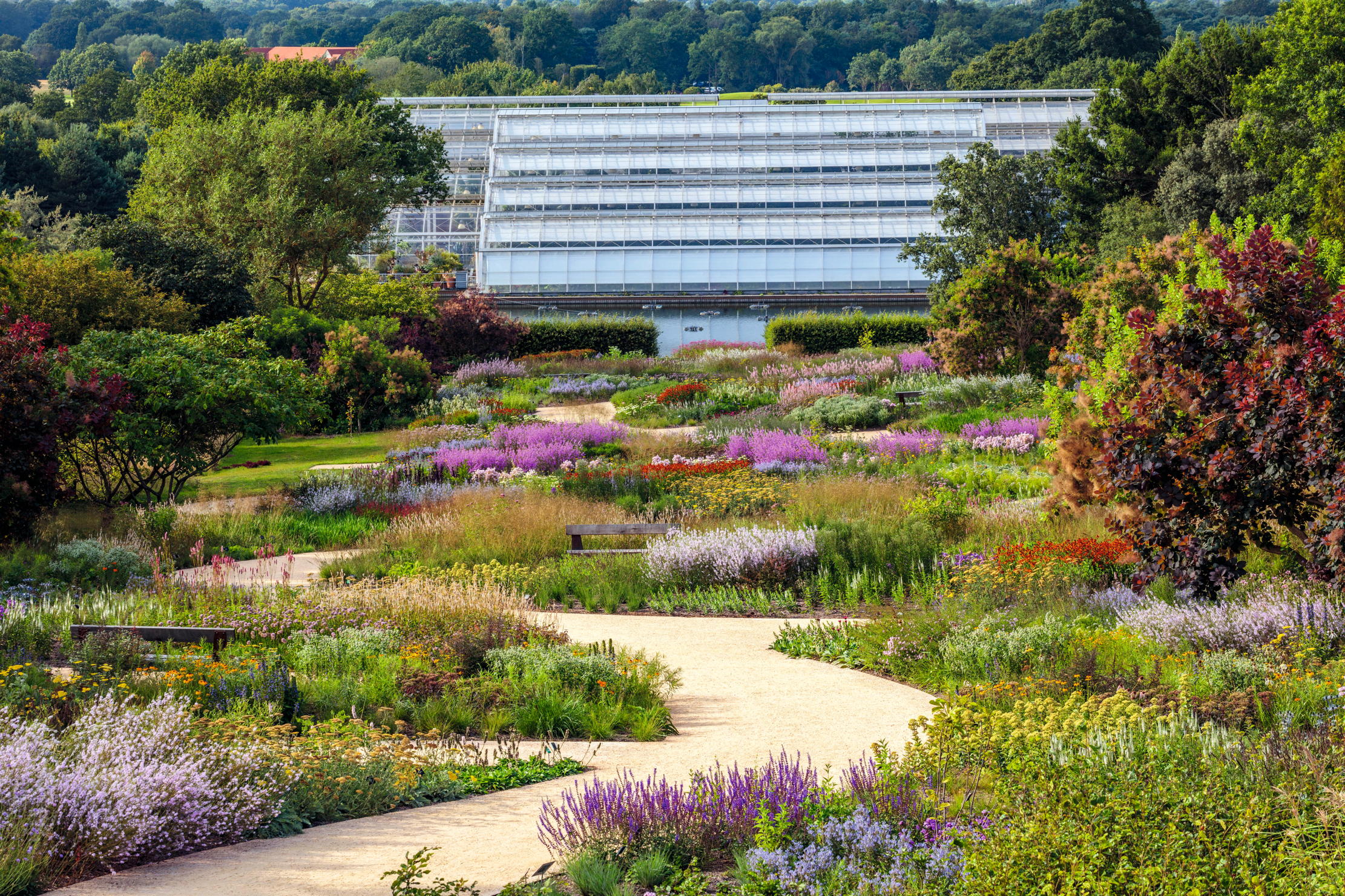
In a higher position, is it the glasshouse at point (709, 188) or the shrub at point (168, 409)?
Answer: the glasshouse at point (709, 188)

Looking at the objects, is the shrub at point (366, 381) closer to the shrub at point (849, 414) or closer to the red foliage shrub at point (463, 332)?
the red foliage shrub at point (463, 332)

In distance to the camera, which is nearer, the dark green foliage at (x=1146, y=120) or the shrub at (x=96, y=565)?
the shrub at (x=96, y=565)

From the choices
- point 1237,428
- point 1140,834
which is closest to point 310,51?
point 1237,428

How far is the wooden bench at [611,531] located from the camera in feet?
41.8

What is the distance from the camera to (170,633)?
8.12m

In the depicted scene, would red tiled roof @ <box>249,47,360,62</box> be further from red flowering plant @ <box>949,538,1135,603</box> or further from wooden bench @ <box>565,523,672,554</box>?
red flowering plant @ <box>949,538,1135,603</box>

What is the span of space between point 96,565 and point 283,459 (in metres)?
10.8

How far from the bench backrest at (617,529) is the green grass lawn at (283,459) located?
7.01m

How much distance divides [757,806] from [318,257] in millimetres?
32114

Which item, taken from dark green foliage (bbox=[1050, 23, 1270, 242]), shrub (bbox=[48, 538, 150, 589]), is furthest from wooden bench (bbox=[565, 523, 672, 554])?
dark green foliage (bbox=[1050, 23, 1270, 242])

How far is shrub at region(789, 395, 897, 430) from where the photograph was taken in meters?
21.8

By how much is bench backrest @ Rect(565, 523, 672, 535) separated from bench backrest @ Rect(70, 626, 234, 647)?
5052 millimetres

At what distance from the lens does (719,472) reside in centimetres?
1661

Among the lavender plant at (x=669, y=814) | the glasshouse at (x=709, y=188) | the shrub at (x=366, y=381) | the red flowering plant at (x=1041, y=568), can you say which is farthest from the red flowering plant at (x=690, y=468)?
the glasshouse at (x=709, y=188)
